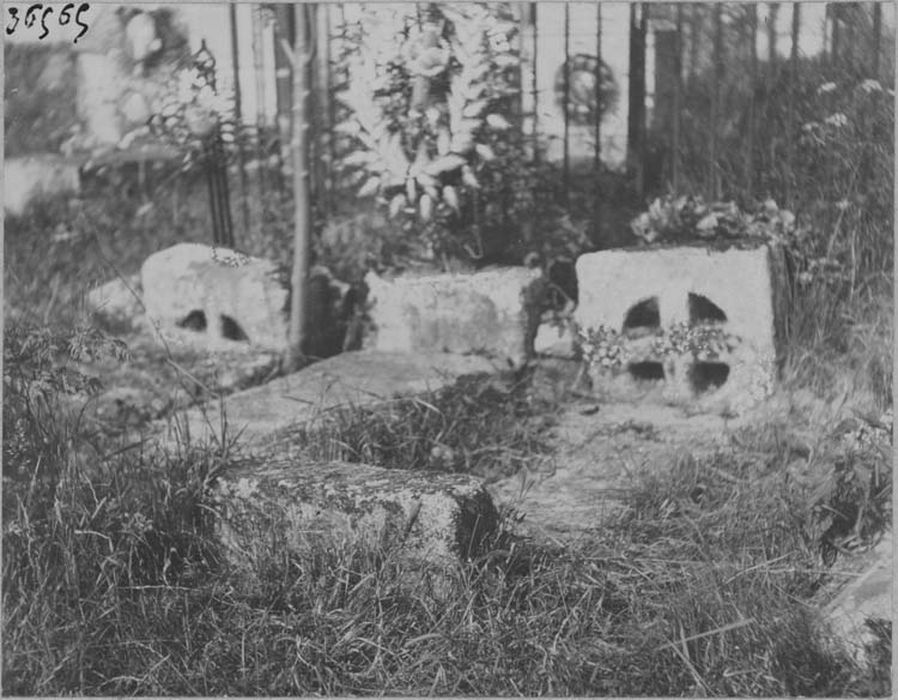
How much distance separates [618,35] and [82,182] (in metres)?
1.84

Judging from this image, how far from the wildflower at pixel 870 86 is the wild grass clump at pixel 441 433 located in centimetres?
140

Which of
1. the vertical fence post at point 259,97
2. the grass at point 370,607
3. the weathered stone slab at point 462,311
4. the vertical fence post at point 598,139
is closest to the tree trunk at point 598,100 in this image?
the vertical fence post at point 598,139

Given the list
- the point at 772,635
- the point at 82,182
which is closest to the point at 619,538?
the point at 772,635

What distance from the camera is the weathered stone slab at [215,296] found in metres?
4.32

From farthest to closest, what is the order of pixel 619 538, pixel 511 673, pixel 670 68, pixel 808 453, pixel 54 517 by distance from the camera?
pixel 670 68
pixel 808 453
pixel 619 538
pixel 54 517
pixel 511 673

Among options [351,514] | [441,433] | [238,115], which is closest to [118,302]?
[238,115]

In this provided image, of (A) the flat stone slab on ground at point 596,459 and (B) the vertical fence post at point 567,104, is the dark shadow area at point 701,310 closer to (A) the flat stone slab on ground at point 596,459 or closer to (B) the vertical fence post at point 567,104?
(A) the flat stone slab on ground at point 596,459

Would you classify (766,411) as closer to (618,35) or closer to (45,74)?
(618,35)

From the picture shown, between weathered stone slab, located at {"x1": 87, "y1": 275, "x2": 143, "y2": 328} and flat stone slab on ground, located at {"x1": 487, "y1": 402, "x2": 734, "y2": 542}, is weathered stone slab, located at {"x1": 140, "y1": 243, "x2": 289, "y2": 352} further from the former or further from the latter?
flat stone slab on ground, located at {"x1": 487, "y1": 402, "x2": 734, "y2": 542}

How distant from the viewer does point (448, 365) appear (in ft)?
14.0

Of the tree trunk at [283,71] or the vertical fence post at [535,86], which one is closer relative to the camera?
the vertical fence post at [535,86]

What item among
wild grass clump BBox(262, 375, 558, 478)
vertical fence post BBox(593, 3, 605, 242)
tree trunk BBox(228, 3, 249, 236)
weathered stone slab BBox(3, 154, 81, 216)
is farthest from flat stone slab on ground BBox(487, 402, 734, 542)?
weathered stone slab BBox(3, 154, 81, 216)

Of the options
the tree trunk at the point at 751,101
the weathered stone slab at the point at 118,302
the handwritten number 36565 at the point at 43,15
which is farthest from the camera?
the weathered stone slab at the point at 118,302

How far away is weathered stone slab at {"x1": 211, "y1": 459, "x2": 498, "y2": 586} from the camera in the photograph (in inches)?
124
